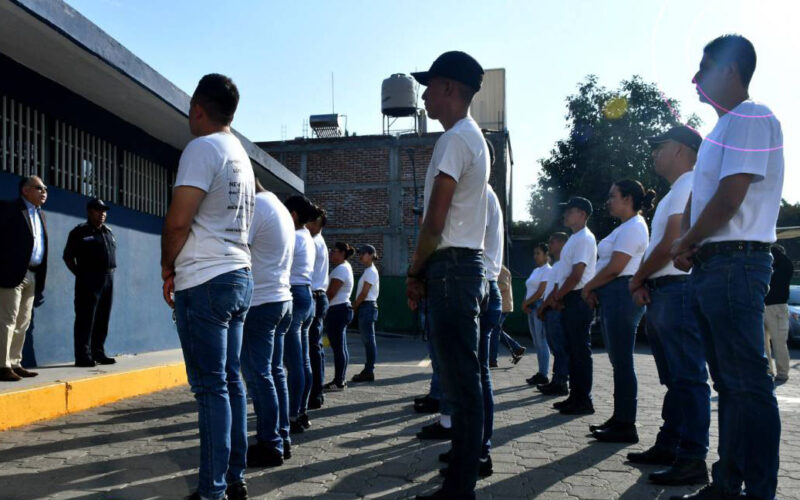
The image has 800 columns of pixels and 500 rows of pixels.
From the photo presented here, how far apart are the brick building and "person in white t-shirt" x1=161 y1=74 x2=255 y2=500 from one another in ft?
→ 80.3

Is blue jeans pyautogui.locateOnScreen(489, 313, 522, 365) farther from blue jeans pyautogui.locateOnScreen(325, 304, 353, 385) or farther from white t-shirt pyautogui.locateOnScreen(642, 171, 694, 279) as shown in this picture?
white t-shirt pyautogui.locateOnScreen(642, 171, 694, 279)

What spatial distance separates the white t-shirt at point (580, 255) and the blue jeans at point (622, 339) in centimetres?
109

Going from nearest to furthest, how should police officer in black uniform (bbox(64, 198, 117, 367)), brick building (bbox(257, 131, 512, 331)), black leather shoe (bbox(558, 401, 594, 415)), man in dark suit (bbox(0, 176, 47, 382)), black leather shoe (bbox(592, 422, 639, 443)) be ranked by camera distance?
1. black leather shoe (bbox(592, 422, 639, 443))
2. black leather shoe (bbox(558, 401, 594, 415))
3. man in dark suit (bbox(0, 176, 47, 382))
4. police officer in black uniform (bbox(64, 198, 117, 367))
5. brick building (bbox(257, 131, 512, 331))

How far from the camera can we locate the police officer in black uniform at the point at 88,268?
761 cm

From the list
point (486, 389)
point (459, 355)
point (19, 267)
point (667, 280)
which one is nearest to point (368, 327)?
point (19, 267)

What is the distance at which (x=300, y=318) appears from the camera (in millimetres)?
5262

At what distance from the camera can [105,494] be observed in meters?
3.40

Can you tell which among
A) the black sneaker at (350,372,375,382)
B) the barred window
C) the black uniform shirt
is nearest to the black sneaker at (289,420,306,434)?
the black sneaker at (350,372,375,382)

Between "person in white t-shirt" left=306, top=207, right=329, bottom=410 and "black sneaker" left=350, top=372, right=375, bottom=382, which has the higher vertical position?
"person in white t-shirt" left=306, top=207, right=329, bottom=410

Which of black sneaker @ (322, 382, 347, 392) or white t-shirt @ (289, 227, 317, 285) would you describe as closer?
white t-shirt @ (289, 227, 317, 285)

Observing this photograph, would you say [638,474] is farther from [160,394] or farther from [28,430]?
[160,394]

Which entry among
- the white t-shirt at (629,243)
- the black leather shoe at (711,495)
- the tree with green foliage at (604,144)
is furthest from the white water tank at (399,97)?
the black leather shoe at (711,495)

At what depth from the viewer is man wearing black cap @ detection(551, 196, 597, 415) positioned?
5.91 m

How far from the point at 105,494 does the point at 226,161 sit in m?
1.83
